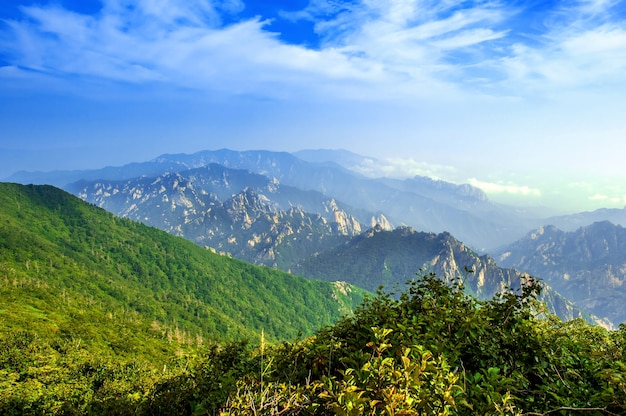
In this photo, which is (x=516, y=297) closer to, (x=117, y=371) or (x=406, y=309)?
(x=406, y=309)

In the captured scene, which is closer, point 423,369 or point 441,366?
point 423,369

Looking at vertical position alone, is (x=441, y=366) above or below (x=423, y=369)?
below

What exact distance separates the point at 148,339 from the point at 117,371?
90.5m

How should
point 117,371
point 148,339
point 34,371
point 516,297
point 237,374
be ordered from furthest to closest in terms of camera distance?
point 148,339
point 117,371
point 34,371
point 237,374
point 516,297

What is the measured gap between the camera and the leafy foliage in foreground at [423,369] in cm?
552

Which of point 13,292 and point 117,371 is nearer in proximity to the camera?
point 117,371

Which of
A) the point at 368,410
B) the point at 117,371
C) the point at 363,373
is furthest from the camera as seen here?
the point at 117,371

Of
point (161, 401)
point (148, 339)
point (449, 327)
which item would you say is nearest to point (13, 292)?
point (148, 339)

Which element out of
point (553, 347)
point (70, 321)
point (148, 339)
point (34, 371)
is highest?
point (553, 347)

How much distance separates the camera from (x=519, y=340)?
9508 mm

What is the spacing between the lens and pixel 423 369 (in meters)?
5.50

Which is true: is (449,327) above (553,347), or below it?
above

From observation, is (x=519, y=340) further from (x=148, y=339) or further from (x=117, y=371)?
(x=148, y=339)

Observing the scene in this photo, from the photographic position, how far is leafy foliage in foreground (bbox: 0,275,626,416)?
217 inches
